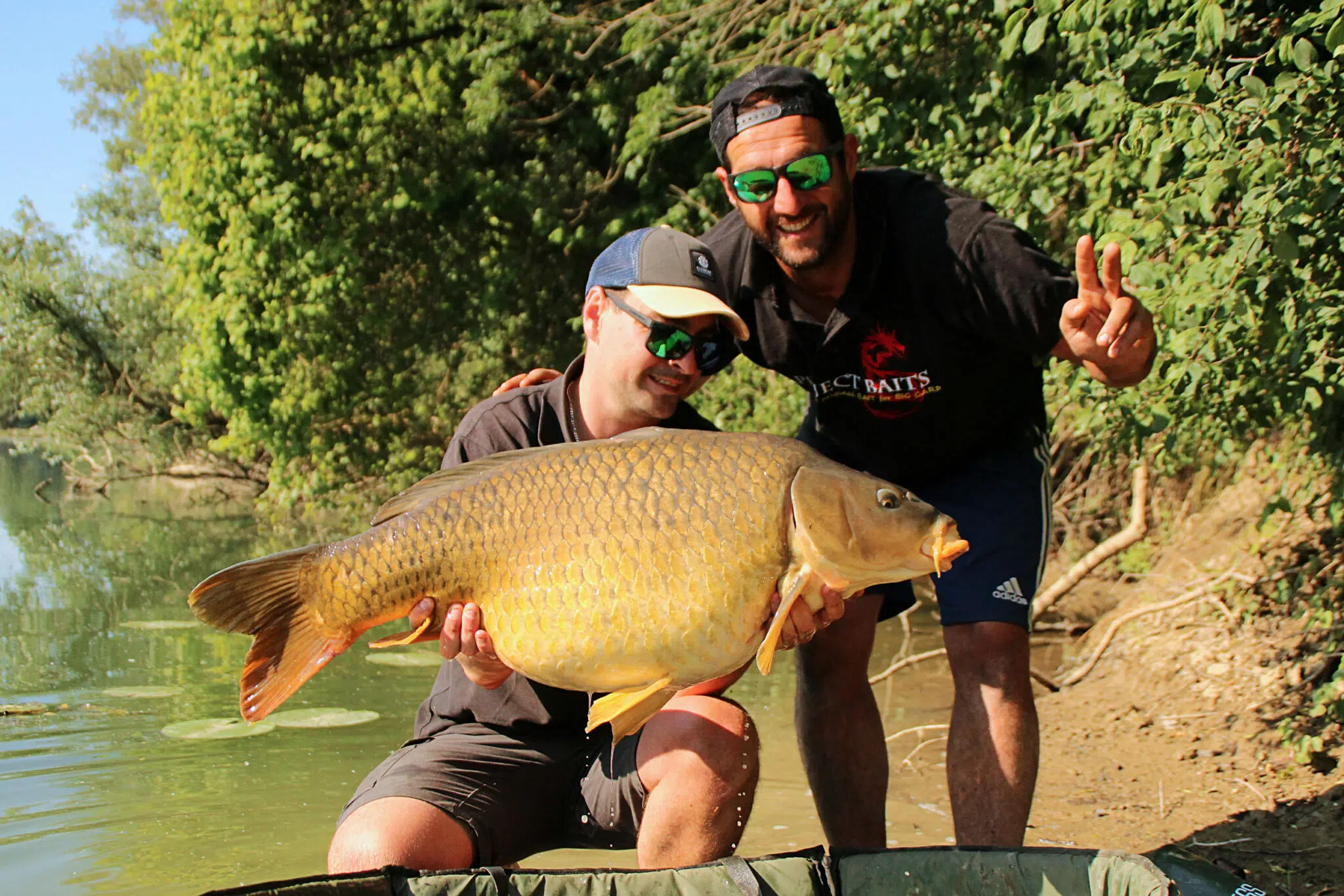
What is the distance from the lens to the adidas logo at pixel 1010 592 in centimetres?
241

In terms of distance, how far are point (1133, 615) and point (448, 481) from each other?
3312mm

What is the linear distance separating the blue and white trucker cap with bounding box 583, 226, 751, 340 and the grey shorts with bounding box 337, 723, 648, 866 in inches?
30.4

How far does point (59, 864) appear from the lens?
323 centimetres

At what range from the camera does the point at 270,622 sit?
206 centimetres

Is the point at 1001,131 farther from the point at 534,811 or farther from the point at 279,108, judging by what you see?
the point at 279,108

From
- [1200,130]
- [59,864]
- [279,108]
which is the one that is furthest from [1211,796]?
[279,108]

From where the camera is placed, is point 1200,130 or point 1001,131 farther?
point 1001,131

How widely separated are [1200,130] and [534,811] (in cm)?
199

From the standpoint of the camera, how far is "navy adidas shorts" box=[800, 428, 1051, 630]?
2.42 metres

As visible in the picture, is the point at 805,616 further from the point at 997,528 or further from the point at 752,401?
the point at 752,401

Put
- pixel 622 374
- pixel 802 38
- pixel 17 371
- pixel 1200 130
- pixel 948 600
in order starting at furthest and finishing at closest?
pixel 17 371 → pixel 802 38 → pixel 1200 130 → pixel 948 600 → pixel 622 374

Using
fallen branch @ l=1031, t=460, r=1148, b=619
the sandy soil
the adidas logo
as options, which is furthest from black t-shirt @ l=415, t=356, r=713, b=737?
fallen branch @ l=1031, t=460, r=1148, b=619

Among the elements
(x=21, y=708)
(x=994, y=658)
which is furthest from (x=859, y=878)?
(x=21, y=708)

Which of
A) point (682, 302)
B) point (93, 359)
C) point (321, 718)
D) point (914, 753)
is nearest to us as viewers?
point (682, 302)
